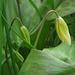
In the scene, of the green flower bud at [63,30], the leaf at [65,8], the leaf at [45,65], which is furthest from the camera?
the leaf at [65,8]

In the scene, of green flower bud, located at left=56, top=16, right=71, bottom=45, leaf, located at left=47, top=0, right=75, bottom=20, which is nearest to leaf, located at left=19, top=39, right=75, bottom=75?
green flower bud, located at left=56, top=16, right=71, bottom=45

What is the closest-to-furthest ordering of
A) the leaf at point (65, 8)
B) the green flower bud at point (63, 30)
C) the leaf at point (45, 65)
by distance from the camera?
the leaf at point (45, 65) → the green flower bud at point (63, 30) → the leaf at point (65, 8)

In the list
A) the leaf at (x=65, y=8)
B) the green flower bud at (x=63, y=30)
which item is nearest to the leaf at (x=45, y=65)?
the green flower bud at (x=63, y=30)

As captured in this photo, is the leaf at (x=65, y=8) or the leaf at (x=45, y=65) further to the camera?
the leaf at (x=65, y=8)

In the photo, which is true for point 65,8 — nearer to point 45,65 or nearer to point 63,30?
point 63,30

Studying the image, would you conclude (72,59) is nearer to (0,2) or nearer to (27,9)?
(0,2)

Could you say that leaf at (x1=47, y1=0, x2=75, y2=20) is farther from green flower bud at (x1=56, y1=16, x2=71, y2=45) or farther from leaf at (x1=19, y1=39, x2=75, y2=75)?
leaf at (x1=19, y1=39, x2=75, y2=75)

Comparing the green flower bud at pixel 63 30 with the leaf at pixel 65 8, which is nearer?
the green flower bud at pixel 63 30

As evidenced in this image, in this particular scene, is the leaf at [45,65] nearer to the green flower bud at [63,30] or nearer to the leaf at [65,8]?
the green flower bud at [63,30]

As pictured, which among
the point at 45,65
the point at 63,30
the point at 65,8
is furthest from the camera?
the point at 65,8

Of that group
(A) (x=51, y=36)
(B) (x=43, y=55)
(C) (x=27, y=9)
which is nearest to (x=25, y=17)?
(C) (x=27, y=9)

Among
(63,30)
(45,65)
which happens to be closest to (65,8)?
(63,30)
